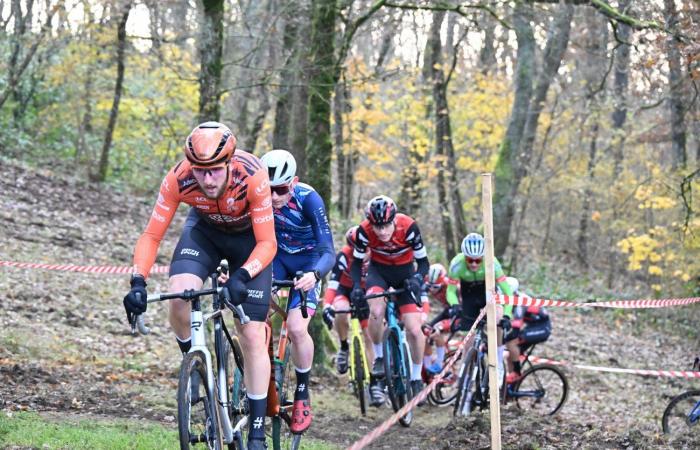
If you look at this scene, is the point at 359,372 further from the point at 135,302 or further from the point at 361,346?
the point at 135,302

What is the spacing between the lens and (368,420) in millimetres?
9172

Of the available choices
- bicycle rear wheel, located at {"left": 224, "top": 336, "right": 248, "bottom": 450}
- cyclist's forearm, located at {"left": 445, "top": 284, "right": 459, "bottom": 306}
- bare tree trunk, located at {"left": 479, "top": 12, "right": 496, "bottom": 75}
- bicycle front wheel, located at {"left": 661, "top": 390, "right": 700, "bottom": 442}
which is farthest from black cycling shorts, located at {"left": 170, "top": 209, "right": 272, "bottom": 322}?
bare tree trunk, located at {"left": 479, "top": 12, "right": 496, "bottom": 75}

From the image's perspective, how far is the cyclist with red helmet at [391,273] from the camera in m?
9.11

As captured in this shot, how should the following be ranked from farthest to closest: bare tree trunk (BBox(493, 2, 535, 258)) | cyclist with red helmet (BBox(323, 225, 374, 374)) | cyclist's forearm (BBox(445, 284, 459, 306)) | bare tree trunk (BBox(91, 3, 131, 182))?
bare tree trunk (BBox(493, 2, 535, 258))
bare tree trunk (BBox(91, 3, 131, 182))
cyclist with red helmet (BBox(323, 225, 374, 374))
cyclist's forearm (BBox(445, 284, 459, 306))

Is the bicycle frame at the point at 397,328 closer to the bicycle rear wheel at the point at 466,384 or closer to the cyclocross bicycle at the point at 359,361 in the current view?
the cyclocross bicycle at the point at 359,361

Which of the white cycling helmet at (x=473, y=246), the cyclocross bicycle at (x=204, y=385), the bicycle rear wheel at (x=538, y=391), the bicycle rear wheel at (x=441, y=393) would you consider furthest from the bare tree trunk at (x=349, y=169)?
the cyclocross bicycle at (x=204, y=385)

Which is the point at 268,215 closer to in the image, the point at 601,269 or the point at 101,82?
the point at 101,82

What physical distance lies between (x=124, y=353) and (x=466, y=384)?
4.57m

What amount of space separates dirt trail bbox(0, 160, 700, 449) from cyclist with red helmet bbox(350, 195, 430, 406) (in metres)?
0.65

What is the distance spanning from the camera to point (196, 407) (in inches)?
194

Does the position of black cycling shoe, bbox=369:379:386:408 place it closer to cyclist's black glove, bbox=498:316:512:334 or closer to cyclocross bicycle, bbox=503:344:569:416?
cyclist's black glove, bbox=498:316:512:334

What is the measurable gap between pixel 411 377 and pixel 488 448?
7.83 feet

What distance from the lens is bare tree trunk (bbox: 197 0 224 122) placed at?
12.2m

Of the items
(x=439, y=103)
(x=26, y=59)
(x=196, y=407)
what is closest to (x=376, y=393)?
(x=196, y=407)
